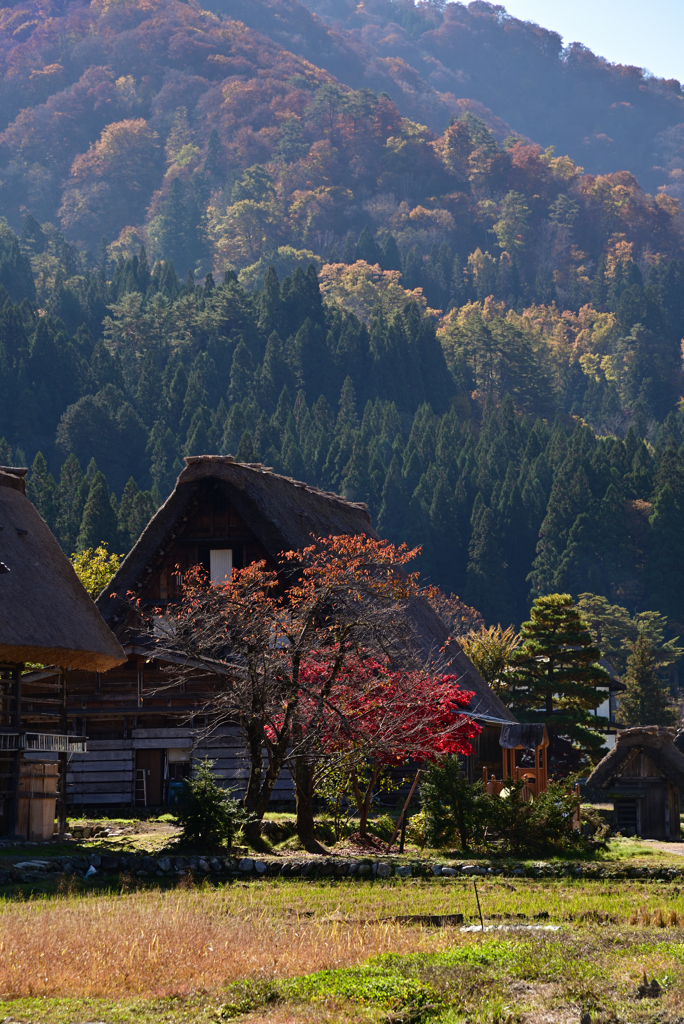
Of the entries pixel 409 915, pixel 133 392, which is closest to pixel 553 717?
pixel 409 915

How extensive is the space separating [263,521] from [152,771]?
7456 millimetres

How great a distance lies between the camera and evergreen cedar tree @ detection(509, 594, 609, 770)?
55.2m

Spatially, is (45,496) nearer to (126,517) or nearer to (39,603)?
(126,517)

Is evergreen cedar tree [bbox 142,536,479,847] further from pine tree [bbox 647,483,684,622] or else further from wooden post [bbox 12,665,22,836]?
pine tree [bbox 647,483,684,622]

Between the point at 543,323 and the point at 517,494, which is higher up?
the point at 543,323

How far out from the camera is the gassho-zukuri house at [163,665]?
116 feet

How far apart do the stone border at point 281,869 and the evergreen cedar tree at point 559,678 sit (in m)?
32.9

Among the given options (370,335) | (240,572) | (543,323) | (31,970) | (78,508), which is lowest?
(31,970)

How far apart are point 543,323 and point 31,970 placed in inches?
7493

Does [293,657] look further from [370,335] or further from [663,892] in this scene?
[370,335]

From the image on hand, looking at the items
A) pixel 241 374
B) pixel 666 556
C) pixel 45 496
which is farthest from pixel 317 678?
pixel 241 374

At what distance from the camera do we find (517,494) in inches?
4788

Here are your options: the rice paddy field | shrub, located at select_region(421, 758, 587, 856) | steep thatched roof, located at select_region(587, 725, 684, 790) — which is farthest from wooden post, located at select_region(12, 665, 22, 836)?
steep thatched roof, located at select_region(587, 725, 684, 790)

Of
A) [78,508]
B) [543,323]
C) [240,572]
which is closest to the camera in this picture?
[240,572]
